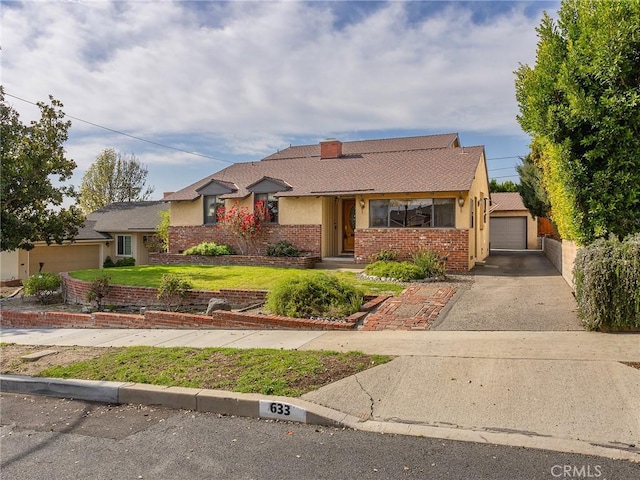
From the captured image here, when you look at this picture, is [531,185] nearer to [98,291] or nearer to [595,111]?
[595,111]

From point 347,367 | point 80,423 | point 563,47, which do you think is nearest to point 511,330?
point 347,367

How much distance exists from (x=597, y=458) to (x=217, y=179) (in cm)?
2012

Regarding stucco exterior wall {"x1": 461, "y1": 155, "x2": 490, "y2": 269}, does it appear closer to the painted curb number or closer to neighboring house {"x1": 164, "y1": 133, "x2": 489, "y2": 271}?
neighboring house {"x1": 164, "y1": 133, "x2": 489, "y2": 271}

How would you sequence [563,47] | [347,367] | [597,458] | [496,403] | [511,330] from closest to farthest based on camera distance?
[597,458], [496,403], [347,367], [511,330], [563,47]

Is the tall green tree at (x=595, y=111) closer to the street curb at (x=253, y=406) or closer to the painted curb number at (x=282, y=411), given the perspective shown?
the street curb at (x=253, y=406)

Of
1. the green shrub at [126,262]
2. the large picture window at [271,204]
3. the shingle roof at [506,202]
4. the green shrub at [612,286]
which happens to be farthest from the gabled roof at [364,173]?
the shingle roof at [506,202]

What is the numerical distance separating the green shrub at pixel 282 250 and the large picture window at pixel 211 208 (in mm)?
3554

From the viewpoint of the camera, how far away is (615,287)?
23.5ft

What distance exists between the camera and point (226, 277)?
1505cm

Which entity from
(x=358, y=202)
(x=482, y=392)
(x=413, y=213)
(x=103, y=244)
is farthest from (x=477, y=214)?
(x=103, y=244)

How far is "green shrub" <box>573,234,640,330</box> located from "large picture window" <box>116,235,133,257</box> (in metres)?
28.0

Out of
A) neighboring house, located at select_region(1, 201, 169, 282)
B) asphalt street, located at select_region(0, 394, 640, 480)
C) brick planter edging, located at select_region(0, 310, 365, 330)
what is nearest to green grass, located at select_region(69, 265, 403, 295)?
brick planter edging, located at select_region(0, 310, 365, 330)

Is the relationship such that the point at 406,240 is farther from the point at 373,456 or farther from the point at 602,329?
the point at 373,456

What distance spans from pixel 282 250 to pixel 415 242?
5283 mm
